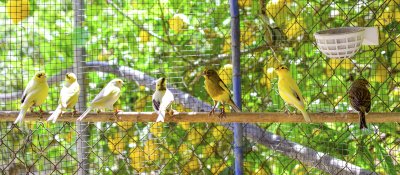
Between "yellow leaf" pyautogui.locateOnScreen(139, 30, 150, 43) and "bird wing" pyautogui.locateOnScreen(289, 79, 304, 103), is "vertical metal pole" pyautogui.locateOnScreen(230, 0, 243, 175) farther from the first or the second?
"yellow leaf" pyautogui.locateOnScreen(139, 30, 150, 43)

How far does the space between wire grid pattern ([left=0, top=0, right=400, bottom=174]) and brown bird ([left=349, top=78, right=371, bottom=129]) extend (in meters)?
0.20

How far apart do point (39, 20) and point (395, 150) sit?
2651 millimetres

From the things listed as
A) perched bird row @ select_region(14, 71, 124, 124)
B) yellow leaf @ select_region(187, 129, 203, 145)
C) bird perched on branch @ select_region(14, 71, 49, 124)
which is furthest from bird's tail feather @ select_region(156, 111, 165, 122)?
yellow leaf @ select_region(187, 129, 203, 145)

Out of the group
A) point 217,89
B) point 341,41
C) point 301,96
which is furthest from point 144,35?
point 341,41

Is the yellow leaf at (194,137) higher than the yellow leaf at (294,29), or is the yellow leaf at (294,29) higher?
the yellow leaf at (294,29)

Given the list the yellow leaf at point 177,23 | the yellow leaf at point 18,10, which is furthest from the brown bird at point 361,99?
the yellow leaf at point 18,10

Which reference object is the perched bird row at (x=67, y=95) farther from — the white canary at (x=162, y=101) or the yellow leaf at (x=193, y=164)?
the yellow leaf at (x=193, y=164)

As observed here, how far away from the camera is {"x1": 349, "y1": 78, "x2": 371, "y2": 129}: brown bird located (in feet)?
10.7

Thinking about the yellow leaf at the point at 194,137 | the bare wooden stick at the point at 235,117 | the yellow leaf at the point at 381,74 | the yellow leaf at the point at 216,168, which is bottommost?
the yellow leaf at the point at 216,168

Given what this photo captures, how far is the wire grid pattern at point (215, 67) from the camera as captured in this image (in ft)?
13.2

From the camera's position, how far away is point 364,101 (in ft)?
11.1

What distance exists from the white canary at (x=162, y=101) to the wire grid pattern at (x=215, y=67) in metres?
0.36

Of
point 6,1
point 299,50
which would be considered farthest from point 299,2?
point 6,1

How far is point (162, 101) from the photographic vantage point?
3318mm
